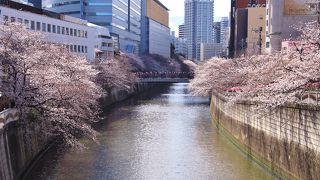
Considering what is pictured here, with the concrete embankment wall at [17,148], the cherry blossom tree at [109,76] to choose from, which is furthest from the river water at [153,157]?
the cherry blossom tree at [109,76]

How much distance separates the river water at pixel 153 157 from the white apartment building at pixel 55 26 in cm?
1585

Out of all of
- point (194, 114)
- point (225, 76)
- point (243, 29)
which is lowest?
point (194, 114)

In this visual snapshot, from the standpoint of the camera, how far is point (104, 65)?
67.2 metres

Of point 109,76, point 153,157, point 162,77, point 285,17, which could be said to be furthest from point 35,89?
point 162,77

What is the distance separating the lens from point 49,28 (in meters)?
59.1

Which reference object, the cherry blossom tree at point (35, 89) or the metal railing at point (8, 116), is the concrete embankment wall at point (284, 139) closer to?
the cherry blossom tree at point (35, 89)

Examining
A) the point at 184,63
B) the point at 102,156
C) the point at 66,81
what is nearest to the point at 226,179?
the point at 102,156

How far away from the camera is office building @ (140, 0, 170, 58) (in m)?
167

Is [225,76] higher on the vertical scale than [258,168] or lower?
higher

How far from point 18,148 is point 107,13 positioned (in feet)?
328

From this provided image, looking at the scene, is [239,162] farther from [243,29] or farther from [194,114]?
[243,29]

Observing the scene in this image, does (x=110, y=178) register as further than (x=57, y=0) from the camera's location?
No

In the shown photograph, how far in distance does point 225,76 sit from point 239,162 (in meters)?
28.5

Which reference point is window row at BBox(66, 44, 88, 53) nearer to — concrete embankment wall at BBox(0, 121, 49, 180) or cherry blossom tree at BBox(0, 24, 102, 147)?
cherry blossom tree at BBox(0, 24, 102, 147)
